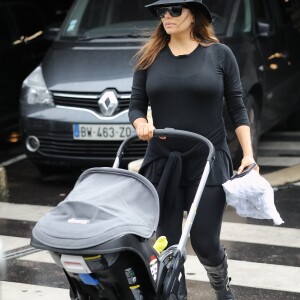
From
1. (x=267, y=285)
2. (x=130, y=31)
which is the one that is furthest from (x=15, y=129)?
(x=267, y=285)

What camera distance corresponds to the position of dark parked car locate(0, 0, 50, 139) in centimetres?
1118

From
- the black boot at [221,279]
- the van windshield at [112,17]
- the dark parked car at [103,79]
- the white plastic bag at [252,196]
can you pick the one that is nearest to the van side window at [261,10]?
the dark parked car at [103,79]

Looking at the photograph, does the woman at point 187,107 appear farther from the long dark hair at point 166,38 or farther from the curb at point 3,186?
the curb at point 3,186

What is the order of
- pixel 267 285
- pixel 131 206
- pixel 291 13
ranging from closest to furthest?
1. pixel 131 206
2. pixel 267 285
3. pixel 291 13

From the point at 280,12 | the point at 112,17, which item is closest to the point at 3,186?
the point at 112,17

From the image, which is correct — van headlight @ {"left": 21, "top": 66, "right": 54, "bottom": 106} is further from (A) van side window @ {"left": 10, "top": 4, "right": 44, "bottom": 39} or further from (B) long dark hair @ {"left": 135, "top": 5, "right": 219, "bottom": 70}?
(B) long dark hair @ {"left": 135, "top": 5, "right": 219, "bottom": 70}

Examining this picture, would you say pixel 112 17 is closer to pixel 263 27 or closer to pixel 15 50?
pixel 263 27

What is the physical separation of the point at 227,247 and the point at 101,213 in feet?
10.0

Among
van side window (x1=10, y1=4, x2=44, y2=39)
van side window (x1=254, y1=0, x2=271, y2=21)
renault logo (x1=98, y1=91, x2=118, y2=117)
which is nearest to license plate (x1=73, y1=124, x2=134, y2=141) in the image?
renault logo (x1=98, y1=91, x2=118, y2=117)

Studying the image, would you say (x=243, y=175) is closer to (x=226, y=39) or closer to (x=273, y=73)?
(x=226, y=39)

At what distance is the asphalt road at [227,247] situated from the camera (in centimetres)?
616

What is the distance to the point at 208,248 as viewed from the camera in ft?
16.3

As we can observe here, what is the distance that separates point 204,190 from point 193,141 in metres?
0.26

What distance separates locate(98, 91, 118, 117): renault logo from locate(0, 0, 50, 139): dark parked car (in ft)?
8.77
